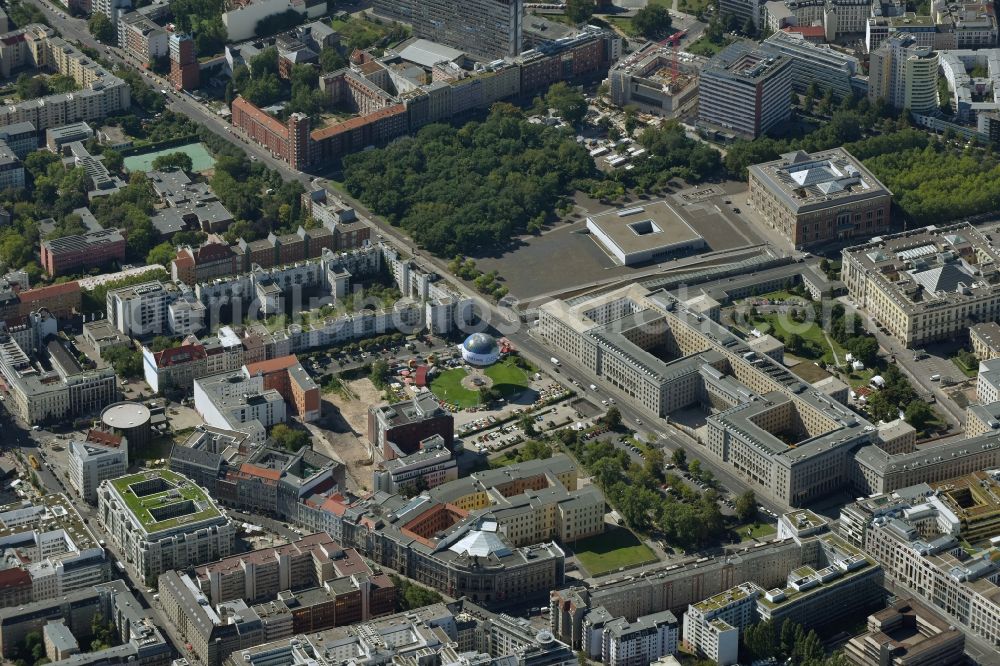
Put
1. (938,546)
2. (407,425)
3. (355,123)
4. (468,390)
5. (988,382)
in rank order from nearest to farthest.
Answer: (938,546) → (407,425) → (988,382) → (468,390) → (355,123)

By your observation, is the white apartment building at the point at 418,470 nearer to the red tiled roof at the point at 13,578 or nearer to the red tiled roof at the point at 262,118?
the red tiled roof at the point at 13,578

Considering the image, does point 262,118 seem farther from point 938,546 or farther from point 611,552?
point 938,546

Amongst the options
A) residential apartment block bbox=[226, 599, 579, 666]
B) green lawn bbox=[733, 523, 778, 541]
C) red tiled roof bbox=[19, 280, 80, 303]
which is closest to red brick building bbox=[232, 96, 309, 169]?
red tiled roof bbox=[19, 280, 80, 303]

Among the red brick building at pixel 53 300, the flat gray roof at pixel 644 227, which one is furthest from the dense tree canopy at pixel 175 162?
the flat gray roof at pixel 644 227

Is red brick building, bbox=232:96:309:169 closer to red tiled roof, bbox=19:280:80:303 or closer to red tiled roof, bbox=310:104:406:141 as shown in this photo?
red tiled roof, bbox=310:104:406:141

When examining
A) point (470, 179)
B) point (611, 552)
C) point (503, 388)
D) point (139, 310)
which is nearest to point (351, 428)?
point (503, 388)
